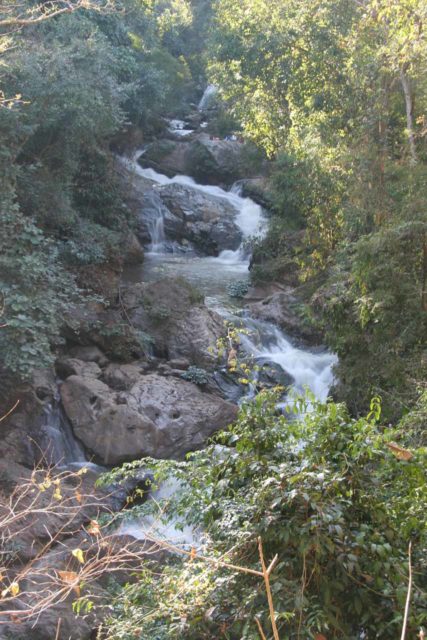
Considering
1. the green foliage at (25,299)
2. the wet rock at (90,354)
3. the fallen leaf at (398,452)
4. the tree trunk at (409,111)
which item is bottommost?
the wet rock at (90,354)

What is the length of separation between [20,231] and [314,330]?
630cm

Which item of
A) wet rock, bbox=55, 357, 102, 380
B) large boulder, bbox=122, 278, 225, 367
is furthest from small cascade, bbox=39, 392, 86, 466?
large boulder, bbox=122, 278, 225, 367

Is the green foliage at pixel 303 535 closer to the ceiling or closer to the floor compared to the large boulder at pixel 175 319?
closer to the ceiling

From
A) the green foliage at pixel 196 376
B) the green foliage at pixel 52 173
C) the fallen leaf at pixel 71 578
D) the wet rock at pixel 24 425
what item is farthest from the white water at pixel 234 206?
the fallen leaf at pixel 71 578

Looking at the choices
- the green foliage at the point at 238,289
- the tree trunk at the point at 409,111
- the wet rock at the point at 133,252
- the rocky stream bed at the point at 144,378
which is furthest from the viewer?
the wet rock at the point at 133,252

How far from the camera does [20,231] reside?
10016mm

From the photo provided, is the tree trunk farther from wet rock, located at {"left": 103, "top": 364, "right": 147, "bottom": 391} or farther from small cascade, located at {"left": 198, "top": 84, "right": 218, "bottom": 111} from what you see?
small cascade, located at {"left": 198, "top": 84, "right": 218, "bottom": 111}

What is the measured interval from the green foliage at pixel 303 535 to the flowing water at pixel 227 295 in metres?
2.29

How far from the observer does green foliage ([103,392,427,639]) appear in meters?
3.46

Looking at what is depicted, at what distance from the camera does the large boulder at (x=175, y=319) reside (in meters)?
12.4

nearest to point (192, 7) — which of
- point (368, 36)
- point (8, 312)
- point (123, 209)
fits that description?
point (123, 209)

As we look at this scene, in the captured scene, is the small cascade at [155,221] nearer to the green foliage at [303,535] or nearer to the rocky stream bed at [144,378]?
the rocky stream bed at [144,378]

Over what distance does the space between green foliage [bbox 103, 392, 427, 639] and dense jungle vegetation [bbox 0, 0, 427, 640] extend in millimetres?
13

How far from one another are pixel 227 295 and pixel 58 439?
7168mm
